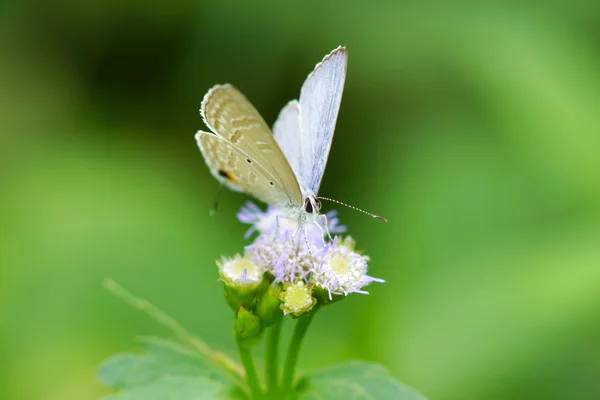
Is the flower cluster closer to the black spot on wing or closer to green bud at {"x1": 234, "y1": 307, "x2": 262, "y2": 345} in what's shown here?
green bud at {"x1": 234, "y1": 307, "x2": 262, "y2": 345}

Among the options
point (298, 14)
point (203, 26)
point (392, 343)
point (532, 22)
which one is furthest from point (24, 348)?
point (532, 22)

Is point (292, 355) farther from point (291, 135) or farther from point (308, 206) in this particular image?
point (291, 135)

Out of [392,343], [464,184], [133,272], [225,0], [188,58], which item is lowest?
[392,343]

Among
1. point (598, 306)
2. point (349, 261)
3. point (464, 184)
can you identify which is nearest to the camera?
point (349, 261)

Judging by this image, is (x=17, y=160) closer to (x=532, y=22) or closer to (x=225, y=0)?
(x=225, y=0)

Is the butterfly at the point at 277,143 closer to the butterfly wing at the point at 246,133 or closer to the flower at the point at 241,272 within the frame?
the butterfly wing at the point at 246,133

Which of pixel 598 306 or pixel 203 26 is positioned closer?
pixel 598 306

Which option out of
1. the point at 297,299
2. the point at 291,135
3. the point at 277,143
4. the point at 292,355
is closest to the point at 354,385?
the point at 292,355

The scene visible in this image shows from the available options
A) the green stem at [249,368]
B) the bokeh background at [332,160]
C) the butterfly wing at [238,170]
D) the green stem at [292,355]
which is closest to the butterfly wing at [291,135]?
the butterfly wing at [238,170]
